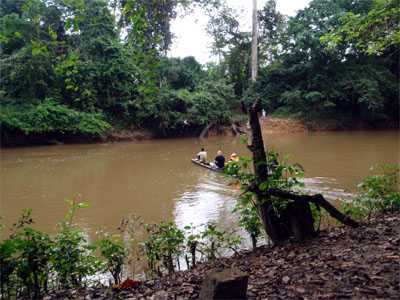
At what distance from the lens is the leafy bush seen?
2355 centimetres

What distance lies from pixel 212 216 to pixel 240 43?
1017 inches

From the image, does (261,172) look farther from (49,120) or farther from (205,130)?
(205,130)

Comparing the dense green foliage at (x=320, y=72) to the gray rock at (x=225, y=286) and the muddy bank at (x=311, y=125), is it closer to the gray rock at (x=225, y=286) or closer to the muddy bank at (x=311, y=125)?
the muddy bank at (x=311, y=125)

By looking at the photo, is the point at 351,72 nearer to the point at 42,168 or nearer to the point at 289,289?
the point at 42,168

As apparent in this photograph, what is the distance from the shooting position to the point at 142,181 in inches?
522

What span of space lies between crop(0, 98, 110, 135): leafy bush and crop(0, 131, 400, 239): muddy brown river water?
2025 mm

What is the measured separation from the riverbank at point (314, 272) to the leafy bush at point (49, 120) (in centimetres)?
2300

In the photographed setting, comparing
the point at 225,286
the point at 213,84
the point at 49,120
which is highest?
the point at 213,84

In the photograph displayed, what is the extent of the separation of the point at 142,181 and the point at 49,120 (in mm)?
14755

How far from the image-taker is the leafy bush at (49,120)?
2355cm

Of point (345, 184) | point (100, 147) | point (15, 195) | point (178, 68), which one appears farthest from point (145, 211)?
point (178, 68)

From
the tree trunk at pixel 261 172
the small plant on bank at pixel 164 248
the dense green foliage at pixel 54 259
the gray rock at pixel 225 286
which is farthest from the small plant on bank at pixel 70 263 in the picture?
the tree trunk at pixel 261 172

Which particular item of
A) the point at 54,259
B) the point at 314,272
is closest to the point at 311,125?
the point at 314,272

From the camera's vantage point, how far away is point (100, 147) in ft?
80.9
